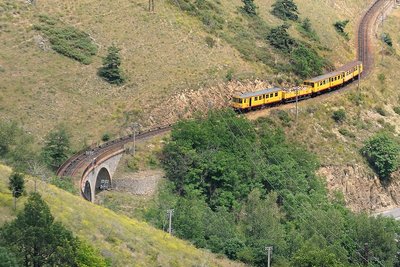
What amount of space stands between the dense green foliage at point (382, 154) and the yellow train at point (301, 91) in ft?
33.7

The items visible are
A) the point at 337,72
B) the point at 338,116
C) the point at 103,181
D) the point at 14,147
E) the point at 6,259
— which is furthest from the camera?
the point at 337,72

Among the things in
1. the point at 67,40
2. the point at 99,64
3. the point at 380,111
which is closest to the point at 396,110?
the point at 380,111

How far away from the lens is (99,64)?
99125 mm

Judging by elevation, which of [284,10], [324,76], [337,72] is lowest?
[324,76]

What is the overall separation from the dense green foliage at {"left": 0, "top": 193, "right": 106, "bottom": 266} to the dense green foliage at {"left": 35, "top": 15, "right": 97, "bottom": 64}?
180 ft

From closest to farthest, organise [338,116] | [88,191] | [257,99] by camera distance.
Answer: [88,191], [257,99], [338,116]

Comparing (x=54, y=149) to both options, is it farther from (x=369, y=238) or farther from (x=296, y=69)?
(x=296, y=69)

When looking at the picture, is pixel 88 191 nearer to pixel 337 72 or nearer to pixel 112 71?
pixel 112 71

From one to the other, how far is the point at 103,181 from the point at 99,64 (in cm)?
2229

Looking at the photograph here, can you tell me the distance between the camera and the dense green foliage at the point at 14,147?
6912 cm

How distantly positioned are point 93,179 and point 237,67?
115 feet

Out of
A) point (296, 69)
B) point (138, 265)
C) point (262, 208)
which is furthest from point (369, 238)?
point (296, 69)

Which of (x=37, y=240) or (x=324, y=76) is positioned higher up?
(x=324, y=76)

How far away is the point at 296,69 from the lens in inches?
4441
